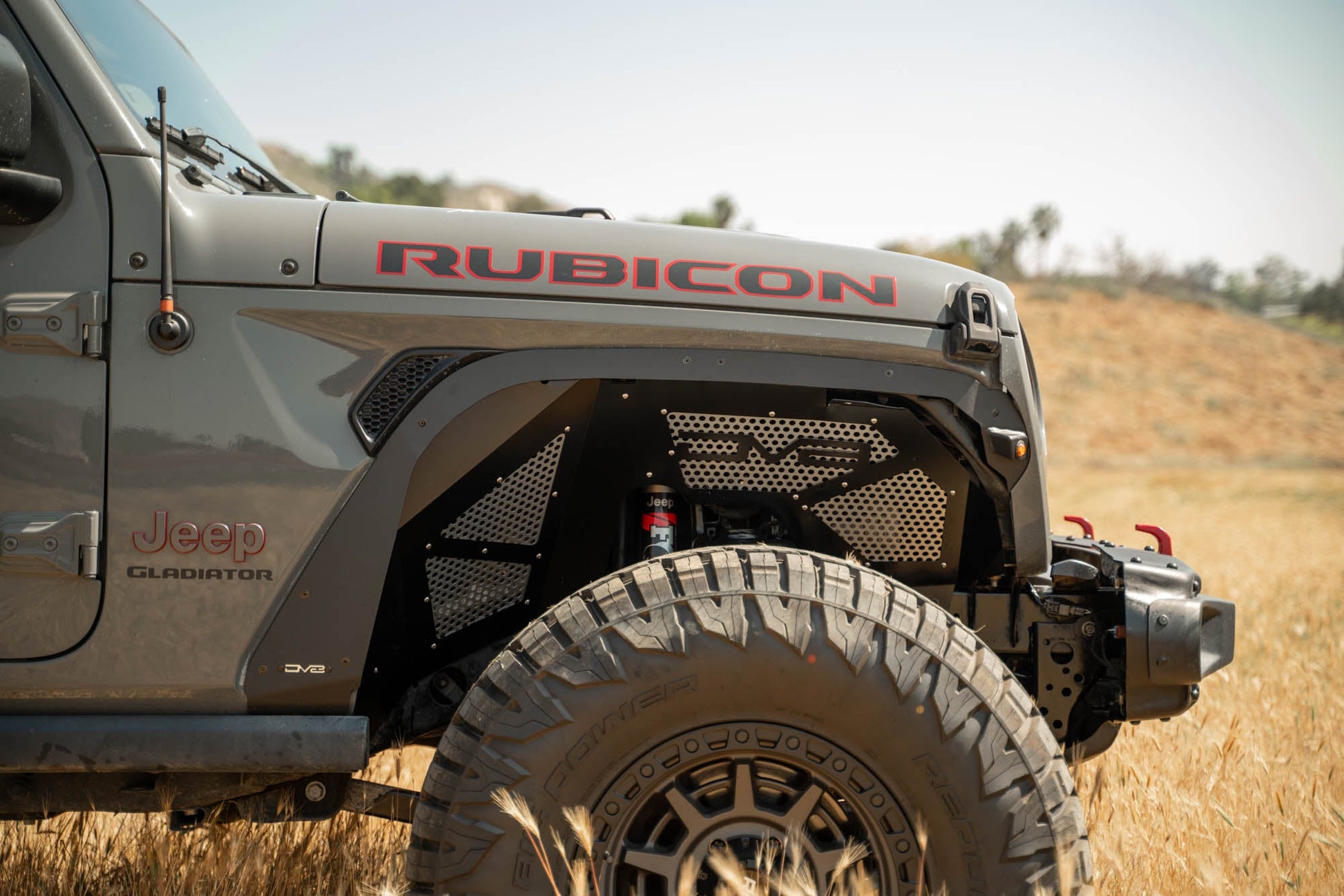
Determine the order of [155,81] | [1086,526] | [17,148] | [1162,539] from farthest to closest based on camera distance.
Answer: [1086,526] → [1162,539] → [155,81] → [17,148]

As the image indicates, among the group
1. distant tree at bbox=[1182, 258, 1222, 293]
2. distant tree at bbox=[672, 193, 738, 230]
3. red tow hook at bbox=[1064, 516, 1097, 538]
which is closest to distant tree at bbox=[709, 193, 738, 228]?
distant tree at bbox=[672, 193, 738, 230]

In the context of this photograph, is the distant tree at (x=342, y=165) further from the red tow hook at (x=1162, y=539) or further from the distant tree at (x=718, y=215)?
the red tow hook at (x=1162, y=539)

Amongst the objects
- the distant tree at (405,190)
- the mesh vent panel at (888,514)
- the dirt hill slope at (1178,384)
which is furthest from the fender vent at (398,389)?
the distant tree at (405,190)

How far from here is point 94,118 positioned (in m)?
1.92

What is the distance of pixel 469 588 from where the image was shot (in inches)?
91.3

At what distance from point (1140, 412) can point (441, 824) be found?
1470 inches

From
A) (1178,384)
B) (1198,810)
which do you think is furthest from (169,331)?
(1178,384)

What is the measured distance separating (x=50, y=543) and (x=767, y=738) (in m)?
1.50

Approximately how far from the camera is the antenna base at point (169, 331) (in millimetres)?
1854

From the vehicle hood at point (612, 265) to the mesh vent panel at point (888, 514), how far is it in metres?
0.46

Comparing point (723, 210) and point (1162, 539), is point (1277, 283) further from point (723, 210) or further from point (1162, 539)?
point (1162, 539)

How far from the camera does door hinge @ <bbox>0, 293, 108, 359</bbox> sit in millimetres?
1825

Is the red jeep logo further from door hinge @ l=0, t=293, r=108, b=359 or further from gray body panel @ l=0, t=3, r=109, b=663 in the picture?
door hinge @ l=0, t=293, r=108, b=359

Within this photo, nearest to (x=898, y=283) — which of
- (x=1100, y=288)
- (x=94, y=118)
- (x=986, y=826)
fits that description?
(x=986, y=826)
